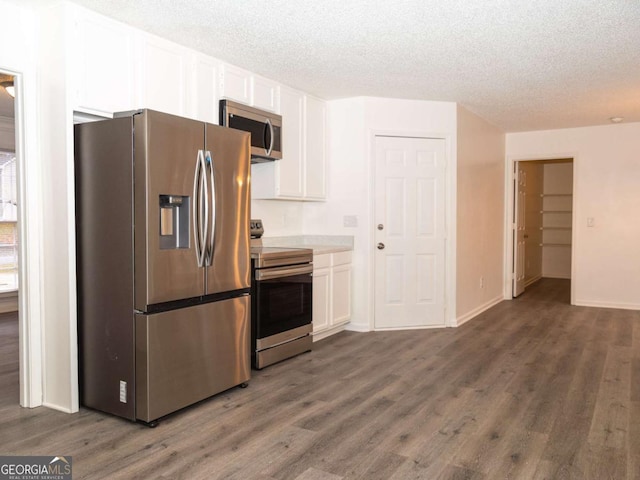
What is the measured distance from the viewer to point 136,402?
282cm

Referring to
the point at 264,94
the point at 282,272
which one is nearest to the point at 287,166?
the point at 264,94

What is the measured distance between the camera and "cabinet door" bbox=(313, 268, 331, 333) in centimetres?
462

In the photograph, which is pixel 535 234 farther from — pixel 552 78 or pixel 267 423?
pixel 267 423

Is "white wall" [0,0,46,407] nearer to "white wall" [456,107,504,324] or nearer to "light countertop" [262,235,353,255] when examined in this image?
"light countertop" [262,235,353,255]

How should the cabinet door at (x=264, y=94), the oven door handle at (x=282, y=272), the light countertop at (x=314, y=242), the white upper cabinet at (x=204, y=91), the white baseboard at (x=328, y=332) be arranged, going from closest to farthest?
the white upper cabinet at (x=204, y=91) → the oven door handle at (x=282, y=272) → the cabinet door at (x=264, y=94) → the white baseboard at (x=328, y=332) → the light countertop at (x=314, y=242)

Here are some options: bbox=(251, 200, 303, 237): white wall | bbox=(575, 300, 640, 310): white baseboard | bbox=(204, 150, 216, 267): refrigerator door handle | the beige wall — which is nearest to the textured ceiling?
bbox=(204, 150, 216, 267): refrigerator door handle

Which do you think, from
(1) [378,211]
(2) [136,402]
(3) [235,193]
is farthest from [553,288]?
(2) [136,402]

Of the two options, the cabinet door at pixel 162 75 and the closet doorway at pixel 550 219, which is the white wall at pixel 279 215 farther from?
the closet doorway at pixel 550 219

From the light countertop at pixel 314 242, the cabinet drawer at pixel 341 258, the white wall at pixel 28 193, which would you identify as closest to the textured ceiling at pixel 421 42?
the white wall at pixel 28 193

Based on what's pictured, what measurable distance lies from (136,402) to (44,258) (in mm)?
1059

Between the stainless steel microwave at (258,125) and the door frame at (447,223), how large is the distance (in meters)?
1.14

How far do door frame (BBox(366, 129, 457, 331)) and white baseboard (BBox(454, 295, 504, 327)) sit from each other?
0.50ft

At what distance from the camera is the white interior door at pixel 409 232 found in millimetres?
5285

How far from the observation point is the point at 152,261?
2.79m
